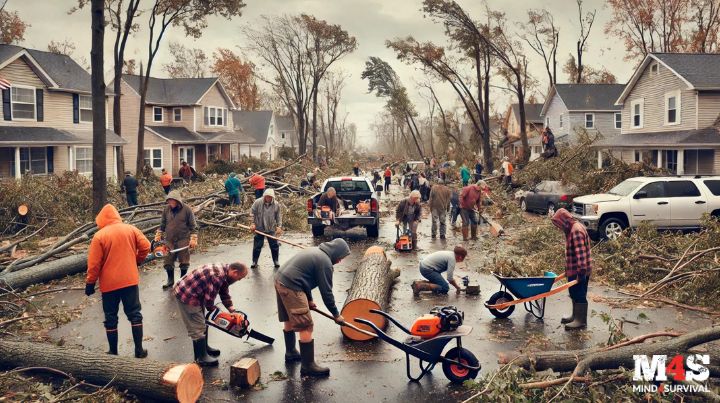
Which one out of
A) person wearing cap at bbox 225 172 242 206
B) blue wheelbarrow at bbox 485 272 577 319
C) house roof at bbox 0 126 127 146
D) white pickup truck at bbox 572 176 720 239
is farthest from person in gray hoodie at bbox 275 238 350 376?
house roof at bbox 0 126 127 146

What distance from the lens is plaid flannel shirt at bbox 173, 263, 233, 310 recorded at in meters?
7.16

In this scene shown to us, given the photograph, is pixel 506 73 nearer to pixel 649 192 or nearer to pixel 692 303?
pixel 649 192

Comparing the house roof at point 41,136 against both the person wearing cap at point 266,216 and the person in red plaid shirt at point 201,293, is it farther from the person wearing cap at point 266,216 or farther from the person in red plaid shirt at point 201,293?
the person in red plaid shirt at point 201,293

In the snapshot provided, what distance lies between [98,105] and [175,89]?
1207 inches

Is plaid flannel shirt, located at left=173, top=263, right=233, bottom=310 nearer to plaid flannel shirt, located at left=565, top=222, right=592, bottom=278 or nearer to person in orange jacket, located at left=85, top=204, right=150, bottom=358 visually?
person in orange jacket, located at left=85, top=204, right=150, bottom=358

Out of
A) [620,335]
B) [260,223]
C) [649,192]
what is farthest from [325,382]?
[649,192]

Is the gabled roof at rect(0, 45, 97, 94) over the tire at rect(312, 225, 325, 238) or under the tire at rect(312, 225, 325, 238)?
over

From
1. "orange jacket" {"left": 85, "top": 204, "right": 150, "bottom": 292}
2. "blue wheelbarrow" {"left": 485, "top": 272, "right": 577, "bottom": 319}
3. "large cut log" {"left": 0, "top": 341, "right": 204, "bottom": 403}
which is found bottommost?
"large cut log" {"left": 0, "top": 341, "right": 204, "bottom": 403}

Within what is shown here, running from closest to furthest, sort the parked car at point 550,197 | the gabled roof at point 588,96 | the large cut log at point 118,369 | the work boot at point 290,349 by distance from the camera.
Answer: the large cut log at point 118,369 → the work boot at point 290,349 → the parked car at point 550,197 → the gabled roof at point 588,96

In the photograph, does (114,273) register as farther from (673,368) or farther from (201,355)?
(673,368)

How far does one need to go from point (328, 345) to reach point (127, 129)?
39.5 metres

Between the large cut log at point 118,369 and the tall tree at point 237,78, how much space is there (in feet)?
212

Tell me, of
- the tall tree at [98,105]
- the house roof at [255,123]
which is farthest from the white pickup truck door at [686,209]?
the house roof at [255,123]

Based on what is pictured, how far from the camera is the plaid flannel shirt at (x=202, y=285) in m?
7.16
